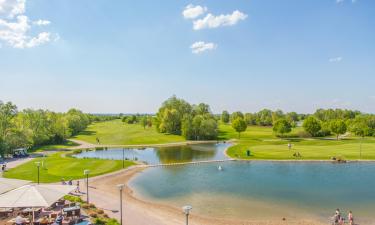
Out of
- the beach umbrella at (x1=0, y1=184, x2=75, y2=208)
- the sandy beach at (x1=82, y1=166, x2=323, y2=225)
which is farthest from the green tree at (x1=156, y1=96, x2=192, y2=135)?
the beach umbrella at (x1=0, y1=184, x2=75, y2=208)

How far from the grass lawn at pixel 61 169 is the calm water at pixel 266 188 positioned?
6.42 metres

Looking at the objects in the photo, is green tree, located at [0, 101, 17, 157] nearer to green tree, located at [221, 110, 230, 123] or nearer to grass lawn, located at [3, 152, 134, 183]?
grass lawn, located at [3, 152, 134, 183]

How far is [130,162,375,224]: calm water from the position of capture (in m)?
29.9

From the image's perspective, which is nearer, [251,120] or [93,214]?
[93,214]

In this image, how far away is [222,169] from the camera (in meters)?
48.8

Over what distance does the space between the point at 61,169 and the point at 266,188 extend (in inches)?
1188

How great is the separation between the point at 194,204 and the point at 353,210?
51.1 ft

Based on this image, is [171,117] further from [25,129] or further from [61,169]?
[61,169]

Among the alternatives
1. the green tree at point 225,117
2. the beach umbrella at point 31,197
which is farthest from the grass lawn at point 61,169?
the green tree at point 225,117

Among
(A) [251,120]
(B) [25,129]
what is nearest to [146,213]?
(B) [25,129]

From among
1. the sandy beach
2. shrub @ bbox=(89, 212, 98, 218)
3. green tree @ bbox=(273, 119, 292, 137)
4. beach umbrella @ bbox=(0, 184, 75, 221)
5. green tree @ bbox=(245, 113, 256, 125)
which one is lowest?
the sandy beach

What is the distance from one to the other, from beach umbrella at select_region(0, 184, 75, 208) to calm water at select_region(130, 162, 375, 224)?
13410 millimetres

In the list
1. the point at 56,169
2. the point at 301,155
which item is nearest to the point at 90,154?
the point at 56,169

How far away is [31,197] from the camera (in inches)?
837
